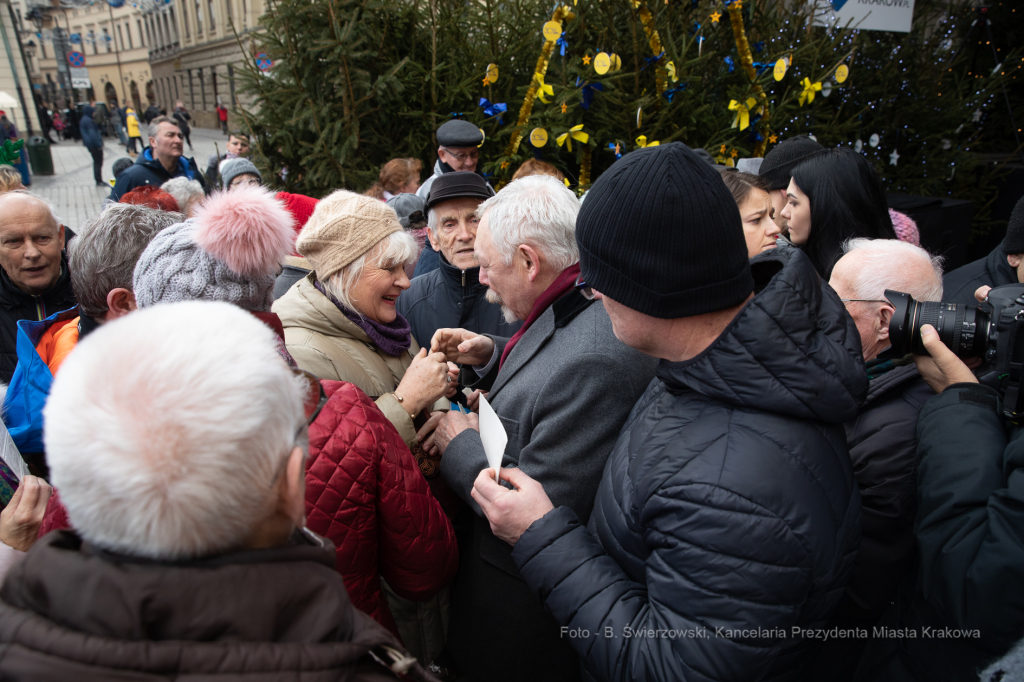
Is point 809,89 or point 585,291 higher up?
point 809,89

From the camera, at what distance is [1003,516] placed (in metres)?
1.23

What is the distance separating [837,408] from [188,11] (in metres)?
44.7

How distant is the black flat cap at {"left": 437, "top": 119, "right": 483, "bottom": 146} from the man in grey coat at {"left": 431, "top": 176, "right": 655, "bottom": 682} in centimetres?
265

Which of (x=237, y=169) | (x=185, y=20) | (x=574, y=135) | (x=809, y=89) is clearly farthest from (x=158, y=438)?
(x=185, y=20)

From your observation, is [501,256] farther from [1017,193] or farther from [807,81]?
[1017,193]

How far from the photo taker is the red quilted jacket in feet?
4.57

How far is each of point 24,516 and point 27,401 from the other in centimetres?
71

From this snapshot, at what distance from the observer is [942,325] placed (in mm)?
1565

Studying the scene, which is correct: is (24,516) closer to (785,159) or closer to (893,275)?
(893,275)

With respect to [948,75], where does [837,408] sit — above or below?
below

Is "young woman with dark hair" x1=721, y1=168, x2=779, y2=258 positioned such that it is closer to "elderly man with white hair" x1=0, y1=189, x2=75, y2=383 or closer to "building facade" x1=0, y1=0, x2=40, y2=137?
Answer: "elderly man with white hair" x1=0, y1=189, x2=75, y2=383

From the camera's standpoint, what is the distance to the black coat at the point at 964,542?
1.21 meters

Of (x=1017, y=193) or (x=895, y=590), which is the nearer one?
(x=895, y=590)

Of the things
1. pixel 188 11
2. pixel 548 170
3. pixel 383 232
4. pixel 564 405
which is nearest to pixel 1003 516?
pixel 564 405
